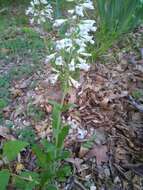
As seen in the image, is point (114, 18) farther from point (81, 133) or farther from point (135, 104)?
point (81, 133)

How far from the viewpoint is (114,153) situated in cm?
227

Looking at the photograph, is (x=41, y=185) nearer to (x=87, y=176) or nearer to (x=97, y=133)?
(x=87, y=176)

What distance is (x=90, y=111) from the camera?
248 cm

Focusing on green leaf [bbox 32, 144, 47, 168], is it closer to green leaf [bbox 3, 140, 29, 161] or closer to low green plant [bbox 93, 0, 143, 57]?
green leaf [bbox 3, 140, 29, 161]

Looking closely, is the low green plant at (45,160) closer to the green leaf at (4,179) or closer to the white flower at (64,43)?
the green leaf at (4,179)

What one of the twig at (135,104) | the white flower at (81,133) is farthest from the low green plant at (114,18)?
the white flower at (81,133)

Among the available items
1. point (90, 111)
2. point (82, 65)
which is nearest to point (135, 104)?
point (90, 111)

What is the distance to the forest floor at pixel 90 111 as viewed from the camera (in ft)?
7.18

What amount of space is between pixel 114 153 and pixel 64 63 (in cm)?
74

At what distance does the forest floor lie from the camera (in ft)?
7.18

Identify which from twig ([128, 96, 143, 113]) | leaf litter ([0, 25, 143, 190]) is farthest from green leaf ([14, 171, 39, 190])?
twig ([128, 96, 143, 113])

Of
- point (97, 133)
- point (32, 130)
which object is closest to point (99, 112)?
point (97, 133)

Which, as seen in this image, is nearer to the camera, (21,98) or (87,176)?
(87,176)

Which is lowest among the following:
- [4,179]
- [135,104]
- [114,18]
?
[135,104]
